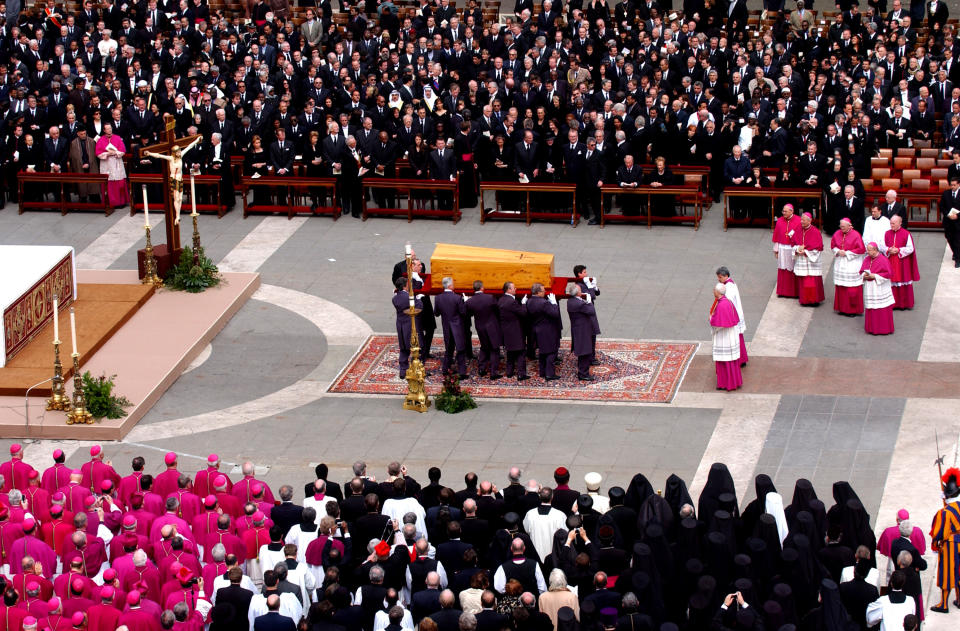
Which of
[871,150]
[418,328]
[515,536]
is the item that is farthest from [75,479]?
[871,150]

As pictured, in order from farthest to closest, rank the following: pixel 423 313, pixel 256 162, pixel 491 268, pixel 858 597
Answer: pixel 256 162 → pixel 423 313 → pixel 491 268 → pixel 858 597

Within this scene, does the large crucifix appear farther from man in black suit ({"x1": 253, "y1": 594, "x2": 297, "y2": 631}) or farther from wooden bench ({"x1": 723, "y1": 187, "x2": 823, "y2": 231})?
man in black suit ({"x1": 253, "y1": 594, "x2": 297, "y2": 631})

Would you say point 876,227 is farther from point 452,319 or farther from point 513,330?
point 452,319

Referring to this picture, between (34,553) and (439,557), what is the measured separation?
4.40 meters

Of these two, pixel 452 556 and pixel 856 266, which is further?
pixel 856 266

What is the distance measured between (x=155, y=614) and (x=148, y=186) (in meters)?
18.8

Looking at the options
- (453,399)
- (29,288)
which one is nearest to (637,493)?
Answer: (453,399)

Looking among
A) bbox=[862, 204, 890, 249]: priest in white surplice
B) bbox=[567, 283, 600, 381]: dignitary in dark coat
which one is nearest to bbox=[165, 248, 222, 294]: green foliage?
bbox=[567, 283, 600, 381]: dignitary in dark coat

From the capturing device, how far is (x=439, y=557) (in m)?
18.2

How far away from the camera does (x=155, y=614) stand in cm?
1702

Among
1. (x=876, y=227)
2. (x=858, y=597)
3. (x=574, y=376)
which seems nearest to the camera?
(x=858, y=597)

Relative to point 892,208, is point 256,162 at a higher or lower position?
higher

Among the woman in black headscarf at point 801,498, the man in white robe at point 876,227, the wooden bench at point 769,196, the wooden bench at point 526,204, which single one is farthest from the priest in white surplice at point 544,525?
the wooden bench at point 526,204

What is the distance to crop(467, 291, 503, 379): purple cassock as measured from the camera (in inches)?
1004
